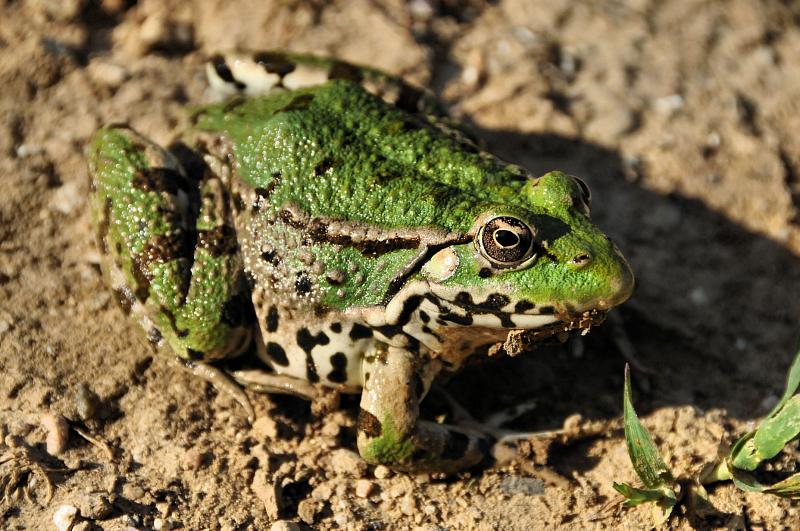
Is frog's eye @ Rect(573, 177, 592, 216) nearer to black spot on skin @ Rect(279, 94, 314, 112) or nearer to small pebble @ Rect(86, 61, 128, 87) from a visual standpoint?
black spot on skin @ Rect(279, 94, 314, 112)

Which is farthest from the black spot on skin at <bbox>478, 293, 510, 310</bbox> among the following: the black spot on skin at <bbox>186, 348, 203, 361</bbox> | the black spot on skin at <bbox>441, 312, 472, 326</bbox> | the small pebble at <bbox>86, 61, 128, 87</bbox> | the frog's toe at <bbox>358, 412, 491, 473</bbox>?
the small pebble at <bbox>86, 61, 128, 87</bbox>

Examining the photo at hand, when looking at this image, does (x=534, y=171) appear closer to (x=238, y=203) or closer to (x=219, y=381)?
(x=238, y=203)

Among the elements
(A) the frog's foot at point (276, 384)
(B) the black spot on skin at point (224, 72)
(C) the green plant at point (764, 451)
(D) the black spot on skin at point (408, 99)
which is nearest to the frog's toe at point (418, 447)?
(A) the frog's foot at point (276, 384)

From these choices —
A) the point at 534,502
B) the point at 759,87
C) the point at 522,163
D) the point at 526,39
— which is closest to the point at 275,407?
the point at 534,502

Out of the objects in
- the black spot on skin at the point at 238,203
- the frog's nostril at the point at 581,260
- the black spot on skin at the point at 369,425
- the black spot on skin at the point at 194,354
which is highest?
the frog's nostril at the point at 581,260

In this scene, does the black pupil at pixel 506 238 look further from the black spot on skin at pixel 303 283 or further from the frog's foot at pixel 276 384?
the frog's foot at pixel 276 384

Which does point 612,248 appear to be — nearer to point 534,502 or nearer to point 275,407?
point 534,502
